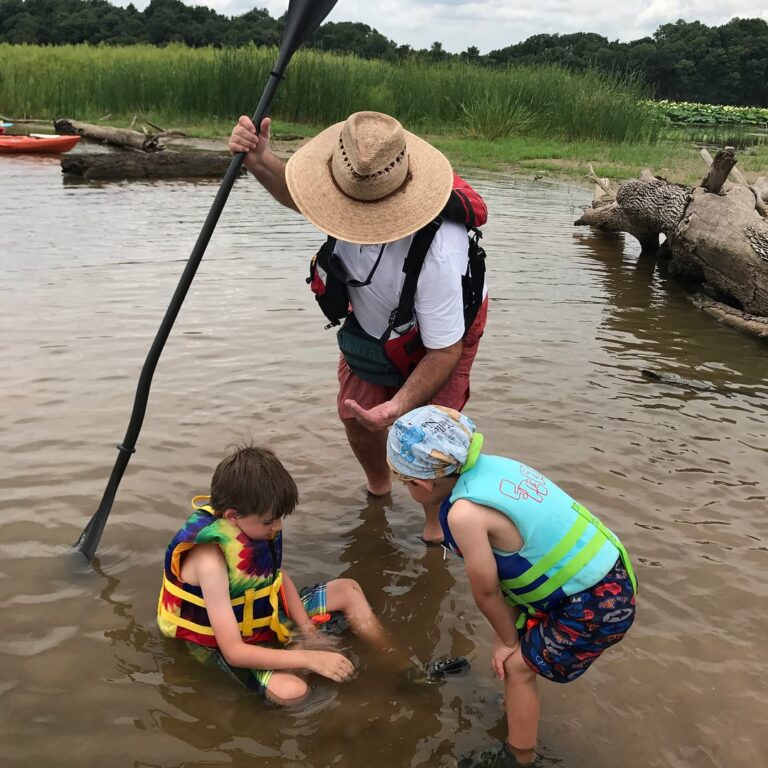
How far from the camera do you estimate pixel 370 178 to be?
304cm

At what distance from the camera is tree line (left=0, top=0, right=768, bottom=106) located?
173 ft

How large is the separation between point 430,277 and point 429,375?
409 mm

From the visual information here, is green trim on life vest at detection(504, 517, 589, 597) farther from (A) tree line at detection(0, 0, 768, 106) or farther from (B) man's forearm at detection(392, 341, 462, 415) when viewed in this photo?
(A) tree line at detection(0, 0, 768, 106)

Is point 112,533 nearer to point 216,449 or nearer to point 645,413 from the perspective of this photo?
point 216,449

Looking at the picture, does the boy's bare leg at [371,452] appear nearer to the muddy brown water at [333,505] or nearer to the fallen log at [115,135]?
the muddy brown water at [333,505]

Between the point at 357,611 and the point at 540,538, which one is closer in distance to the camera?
the point at 540,538

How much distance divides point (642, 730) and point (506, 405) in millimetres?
2875

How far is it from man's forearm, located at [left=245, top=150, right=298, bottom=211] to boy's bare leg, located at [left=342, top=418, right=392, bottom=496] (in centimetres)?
110

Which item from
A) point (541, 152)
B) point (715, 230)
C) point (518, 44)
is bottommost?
point (715, 230)

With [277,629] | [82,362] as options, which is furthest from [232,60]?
[277,629]

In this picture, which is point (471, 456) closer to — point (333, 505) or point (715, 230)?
point (333, 505)

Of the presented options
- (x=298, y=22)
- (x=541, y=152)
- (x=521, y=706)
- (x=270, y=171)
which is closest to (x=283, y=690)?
(x=521, y=706)

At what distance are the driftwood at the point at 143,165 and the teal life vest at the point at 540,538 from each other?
12.8 metres

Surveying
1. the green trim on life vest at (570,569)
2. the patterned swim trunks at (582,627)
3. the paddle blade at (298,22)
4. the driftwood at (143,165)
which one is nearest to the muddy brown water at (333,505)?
the patterned swim trunks at (582,627)
